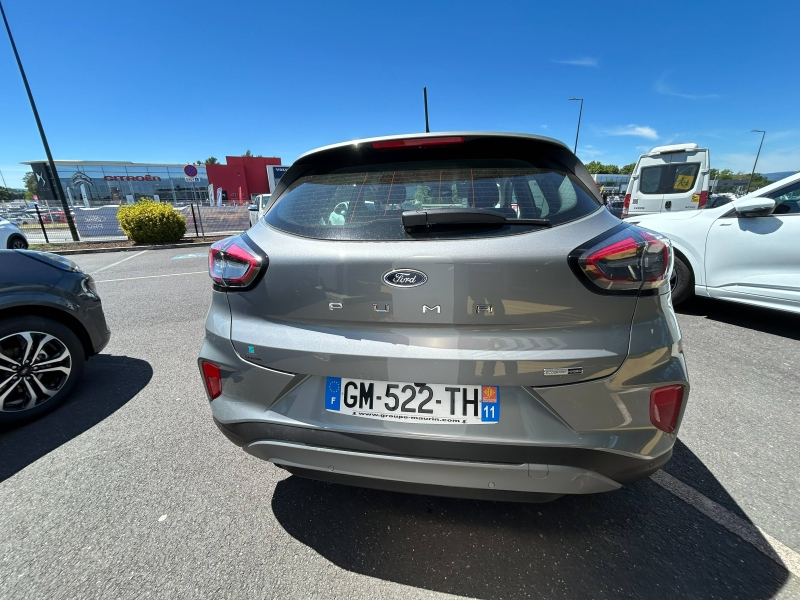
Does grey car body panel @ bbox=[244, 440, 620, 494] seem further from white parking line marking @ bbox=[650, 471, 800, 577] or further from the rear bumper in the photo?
white parking line marking @ bbox=[650, 471, 800, 577]

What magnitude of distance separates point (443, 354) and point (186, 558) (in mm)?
1408

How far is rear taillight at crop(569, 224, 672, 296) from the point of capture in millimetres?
1317

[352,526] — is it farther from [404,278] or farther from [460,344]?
[404,278]

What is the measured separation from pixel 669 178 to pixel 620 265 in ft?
39.1

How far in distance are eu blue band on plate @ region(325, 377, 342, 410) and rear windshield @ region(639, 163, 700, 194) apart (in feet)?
40.3

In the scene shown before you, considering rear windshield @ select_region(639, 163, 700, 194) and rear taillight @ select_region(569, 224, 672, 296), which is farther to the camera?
rear windshield @ select_region(639, 163, 700, 194)

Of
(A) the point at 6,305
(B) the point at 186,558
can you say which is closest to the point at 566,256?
(B) the point at 186,558

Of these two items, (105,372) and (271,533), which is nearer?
(271,533)

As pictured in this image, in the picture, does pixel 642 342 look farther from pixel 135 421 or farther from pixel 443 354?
pixel 135 421

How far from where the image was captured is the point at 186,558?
161 cm

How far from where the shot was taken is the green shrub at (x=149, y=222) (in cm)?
1287

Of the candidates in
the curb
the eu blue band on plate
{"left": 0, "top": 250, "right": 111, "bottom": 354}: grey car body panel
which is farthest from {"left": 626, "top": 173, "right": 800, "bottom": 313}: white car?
the curb

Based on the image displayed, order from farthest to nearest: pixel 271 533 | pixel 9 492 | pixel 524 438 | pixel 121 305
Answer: pixel 121 305, pixel 9 492, pixel 271 533, pixel 524 438

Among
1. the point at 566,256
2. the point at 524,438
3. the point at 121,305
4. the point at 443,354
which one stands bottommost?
the point at 121,305
